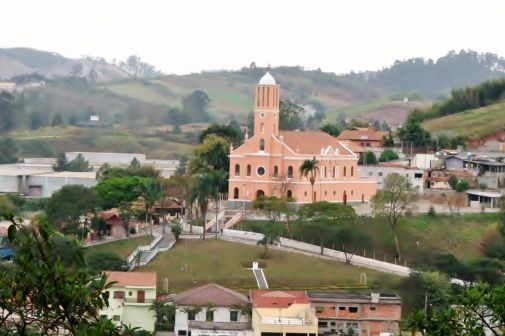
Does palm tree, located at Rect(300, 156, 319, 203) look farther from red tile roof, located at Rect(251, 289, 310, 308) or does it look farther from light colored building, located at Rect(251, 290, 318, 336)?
light colored building, located at Rect(251, 290, 318, 336)

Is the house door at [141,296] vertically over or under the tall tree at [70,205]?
under

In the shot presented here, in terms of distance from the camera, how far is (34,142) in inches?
3561

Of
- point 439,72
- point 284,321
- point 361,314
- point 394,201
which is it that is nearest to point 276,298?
→ point 284,321

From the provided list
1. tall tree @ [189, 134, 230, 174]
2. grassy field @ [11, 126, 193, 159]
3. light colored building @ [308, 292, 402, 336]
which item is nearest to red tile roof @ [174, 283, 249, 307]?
light colored building @ [308, 292, 402, 336]

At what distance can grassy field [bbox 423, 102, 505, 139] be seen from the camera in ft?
209

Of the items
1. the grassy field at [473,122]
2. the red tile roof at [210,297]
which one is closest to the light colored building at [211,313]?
the red tile roof at [210,297]

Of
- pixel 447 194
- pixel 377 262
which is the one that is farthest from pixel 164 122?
pixel 377 262

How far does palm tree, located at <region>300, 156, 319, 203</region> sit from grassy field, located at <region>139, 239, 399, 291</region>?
5.35 metres

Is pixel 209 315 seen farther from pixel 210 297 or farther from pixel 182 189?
pixel 182 189

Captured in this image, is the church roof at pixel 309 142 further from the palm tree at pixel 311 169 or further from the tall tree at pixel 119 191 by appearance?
the tall tree at pixel 119 191

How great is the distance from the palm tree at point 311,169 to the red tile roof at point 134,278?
1142 cm

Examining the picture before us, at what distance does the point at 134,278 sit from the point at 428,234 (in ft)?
40.8

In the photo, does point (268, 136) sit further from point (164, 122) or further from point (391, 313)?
Answer: point (164, 122)

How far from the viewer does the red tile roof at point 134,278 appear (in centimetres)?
3484
